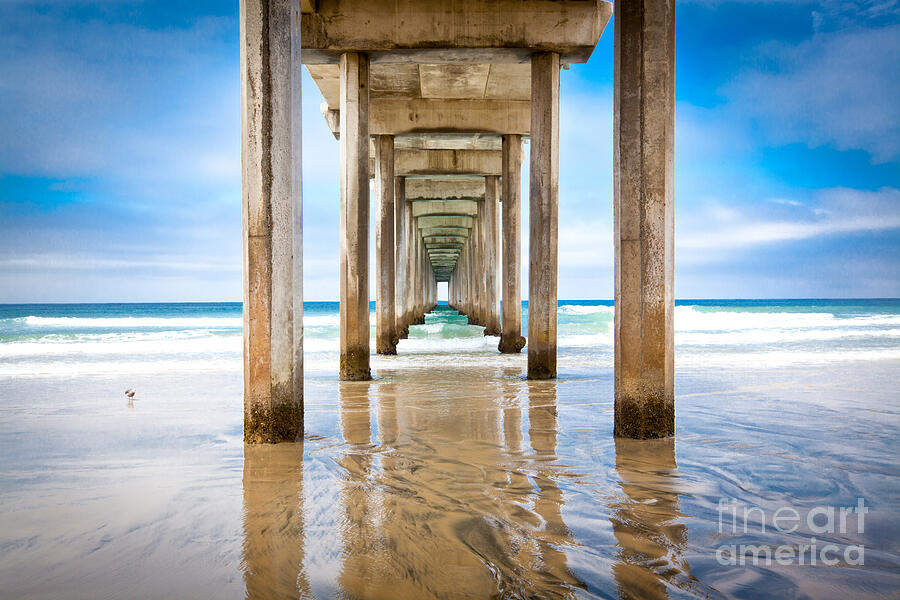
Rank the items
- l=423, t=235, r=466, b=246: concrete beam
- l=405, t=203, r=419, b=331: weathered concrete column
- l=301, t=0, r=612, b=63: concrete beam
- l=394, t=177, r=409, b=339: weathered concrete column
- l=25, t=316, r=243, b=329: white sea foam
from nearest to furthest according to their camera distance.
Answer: l=301, t=0, r=612, b=63: concrete beam
l=394, t=177, r=409, b=339: weathered concrete column
l=405, t=203, r=419, b=331: weathered concrete column
l=25, t=316, r=243, b=329: white sea foam
l=423, t=235, r=466, b=246: concrete beam

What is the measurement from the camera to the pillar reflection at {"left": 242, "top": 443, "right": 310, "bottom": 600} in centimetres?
231

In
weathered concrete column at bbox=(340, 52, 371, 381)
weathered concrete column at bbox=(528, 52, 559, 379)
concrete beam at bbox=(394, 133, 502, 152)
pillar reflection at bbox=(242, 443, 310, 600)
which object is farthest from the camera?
concrete beam at bbox=(394, 133, 502, 152)

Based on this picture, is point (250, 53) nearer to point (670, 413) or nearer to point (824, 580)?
point (670, 413)

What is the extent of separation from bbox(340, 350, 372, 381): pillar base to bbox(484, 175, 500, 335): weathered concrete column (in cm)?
967

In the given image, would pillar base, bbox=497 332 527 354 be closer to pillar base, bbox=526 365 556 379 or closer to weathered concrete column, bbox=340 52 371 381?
pillar base, bbox=526 365 556 379

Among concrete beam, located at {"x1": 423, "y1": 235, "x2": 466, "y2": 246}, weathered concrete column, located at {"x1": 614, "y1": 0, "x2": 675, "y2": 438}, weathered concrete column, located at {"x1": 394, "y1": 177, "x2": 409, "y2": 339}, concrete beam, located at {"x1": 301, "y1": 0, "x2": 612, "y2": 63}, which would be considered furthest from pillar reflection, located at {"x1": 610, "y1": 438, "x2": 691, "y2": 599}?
concrete beam, located at {"x1": 423, "y1": 235, "x2": 466, "y2": 246}

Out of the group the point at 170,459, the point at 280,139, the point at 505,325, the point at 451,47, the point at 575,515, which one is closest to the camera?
the point at 575,515

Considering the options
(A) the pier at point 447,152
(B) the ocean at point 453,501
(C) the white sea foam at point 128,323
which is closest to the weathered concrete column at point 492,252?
(A) the pier at point 447,152

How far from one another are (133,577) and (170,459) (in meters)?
2.00

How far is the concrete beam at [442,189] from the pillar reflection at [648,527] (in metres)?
20.8

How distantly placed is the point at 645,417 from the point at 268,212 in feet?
11.1

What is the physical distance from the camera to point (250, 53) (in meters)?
4.46

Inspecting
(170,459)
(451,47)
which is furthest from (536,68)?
(170,459)

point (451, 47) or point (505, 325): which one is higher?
point (451, 47)
